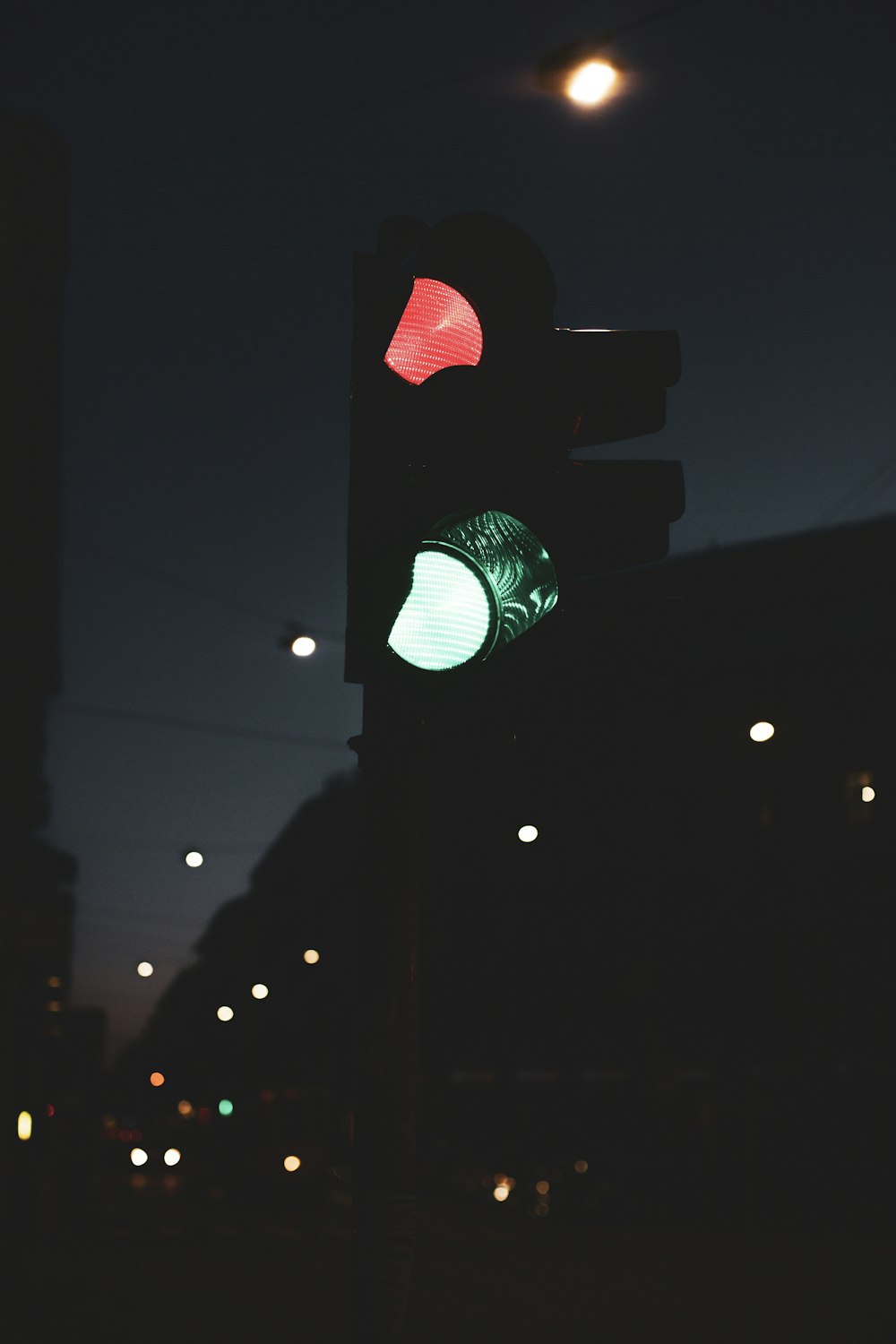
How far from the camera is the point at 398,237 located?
2.76m

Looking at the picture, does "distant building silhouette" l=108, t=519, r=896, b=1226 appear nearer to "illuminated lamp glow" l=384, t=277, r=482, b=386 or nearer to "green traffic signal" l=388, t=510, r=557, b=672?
"illuminated lamp glow" l=384, t=277, r=482, b=386

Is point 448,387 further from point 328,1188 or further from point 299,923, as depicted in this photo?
point 299,923

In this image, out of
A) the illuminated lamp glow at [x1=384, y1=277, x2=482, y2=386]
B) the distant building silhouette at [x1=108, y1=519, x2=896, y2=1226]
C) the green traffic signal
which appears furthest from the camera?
the distant building silhouette at [x1=108, y1=519, x2=896, y2=1226]

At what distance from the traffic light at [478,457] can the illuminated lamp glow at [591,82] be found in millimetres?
3945

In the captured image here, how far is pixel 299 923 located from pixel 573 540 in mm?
68626

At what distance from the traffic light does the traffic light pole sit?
149mm

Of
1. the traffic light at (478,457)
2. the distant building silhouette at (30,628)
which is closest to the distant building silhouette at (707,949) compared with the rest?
the distant building silhouette at (30,628)

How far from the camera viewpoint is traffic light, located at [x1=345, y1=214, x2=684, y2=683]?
7.57 feet

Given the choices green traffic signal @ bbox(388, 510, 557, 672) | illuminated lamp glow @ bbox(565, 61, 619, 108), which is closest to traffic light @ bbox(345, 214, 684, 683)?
green traffic signal @ bbox(388, 510, 557, 672)

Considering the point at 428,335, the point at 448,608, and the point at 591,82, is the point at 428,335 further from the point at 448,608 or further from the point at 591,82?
the point at 591,82

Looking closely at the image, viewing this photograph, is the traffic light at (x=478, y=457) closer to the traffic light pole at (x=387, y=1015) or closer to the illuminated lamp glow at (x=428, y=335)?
the illuminated lamp glow at (x=428, y=335)

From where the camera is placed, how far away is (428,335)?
253 centimetres

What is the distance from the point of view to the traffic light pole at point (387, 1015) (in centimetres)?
218

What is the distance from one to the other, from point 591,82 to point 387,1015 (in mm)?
5187
